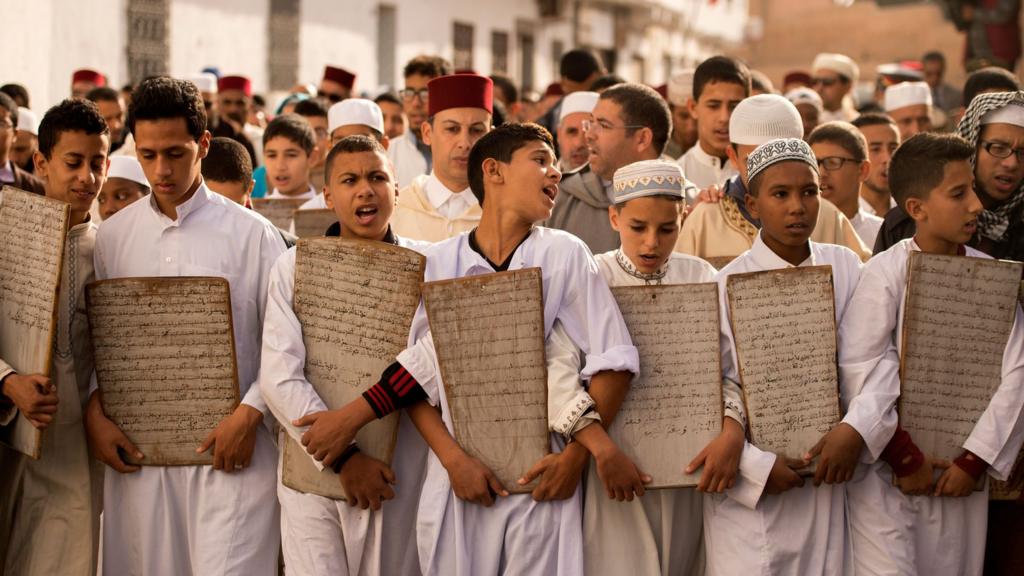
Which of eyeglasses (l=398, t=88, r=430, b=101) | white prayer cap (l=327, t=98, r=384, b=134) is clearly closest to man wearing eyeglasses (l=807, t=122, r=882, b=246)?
white prayer cap (l=327, t=98, r=384, b=134)

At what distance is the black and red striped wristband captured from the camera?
3795 mm

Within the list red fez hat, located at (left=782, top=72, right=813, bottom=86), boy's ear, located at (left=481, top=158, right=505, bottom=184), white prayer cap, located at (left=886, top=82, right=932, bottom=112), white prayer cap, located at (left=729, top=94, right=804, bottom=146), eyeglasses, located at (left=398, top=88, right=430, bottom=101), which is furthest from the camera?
red fez hat, located at (left=782, top=72, right=813, bottom=86)

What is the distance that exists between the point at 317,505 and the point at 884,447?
1.78 meters

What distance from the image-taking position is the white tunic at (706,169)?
6359 mm

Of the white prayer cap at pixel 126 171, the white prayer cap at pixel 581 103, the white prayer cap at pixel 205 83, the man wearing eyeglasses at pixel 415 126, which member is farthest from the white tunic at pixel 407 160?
the white prayer cap at pixel 205 83

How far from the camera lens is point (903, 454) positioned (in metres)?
3.93

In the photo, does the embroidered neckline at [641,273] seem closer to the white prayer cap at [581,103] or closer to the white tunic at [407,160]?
the white prayer cap at [581,103]

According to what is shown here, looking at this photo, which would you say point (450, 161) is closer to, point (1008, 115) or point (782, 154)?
point (782, 154)

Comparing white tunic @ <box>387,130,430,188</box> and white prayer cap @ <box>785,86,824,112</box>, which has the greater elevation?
white prayer cap @ <box>785,86,824,112</box>

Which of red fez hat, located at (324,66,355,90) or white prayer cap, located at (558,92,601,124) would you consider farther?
red fez hat, located at (324,66,355,90)

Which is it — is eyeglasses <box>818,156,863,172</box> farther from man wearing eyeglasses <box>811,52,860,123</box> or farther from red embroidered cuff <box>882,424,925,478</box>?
man wearing eyeglasses <box>811,52,860,123</box>

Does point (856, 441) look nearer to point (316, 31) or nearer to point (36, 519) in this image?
point (36, 519)

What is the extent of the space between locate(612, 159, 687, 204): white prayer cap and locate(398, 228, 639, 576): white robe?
1.10 feet

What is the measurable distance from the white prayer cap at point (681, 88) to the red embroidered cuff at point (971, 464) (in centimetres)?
421
